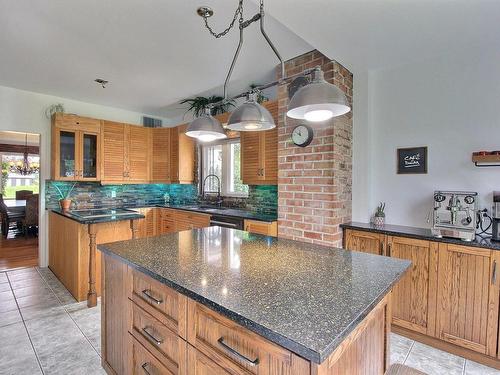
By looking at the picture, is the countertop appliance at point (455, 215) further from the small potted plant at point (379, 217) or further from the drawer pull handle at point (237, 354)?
Answer: the drawer pull handle at point (237, 354)

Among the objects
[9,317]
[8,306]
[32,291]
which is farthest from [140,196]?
[9,317]

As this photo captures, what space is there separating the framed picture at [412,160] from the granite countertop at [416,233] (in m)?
0.55

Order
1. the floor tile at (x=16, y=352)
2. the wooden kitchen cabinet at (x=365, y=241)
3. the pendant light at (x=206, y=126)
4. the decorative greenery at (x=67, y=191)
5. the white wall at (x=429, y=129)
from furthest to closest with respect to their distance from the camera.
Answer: the decorative greenery at (x=67, y=191) < the wooden kitchen cabinet at (x=365, y=241) < the white wall at (x=429, y=129) < the floor tile at (x=16, y=352) < the pendant light at (x=206, y=126)

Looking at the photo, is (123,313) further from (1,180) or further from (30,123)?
(1,180)

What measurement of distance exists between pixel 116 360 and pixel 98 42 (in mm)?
2515

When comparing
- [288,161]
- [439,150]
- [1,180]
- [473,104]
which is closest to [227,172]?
[288,161]

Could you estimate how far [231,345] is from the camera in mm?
924

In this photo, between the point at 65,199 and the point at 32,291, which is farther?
the point at 65,199

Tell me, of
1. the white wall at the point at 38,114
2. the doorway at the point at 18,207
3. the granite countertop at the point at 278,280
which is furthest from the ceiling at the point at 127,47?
the granite countertop at the point at 278,280

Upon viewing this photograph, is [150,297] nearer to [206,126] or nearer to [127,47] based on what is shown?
[206,126]

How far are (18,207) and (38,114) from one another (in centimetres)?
341

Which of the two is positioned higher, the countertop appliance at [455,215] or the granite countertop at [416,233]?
the countertop appliance at [455,215]

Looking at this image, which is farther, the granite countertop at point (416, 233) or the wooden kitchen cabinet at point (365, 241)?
the wooden kitchen cabinet at point (365, 241)

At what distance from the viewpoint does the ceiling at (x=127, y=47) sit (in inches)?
78.2
